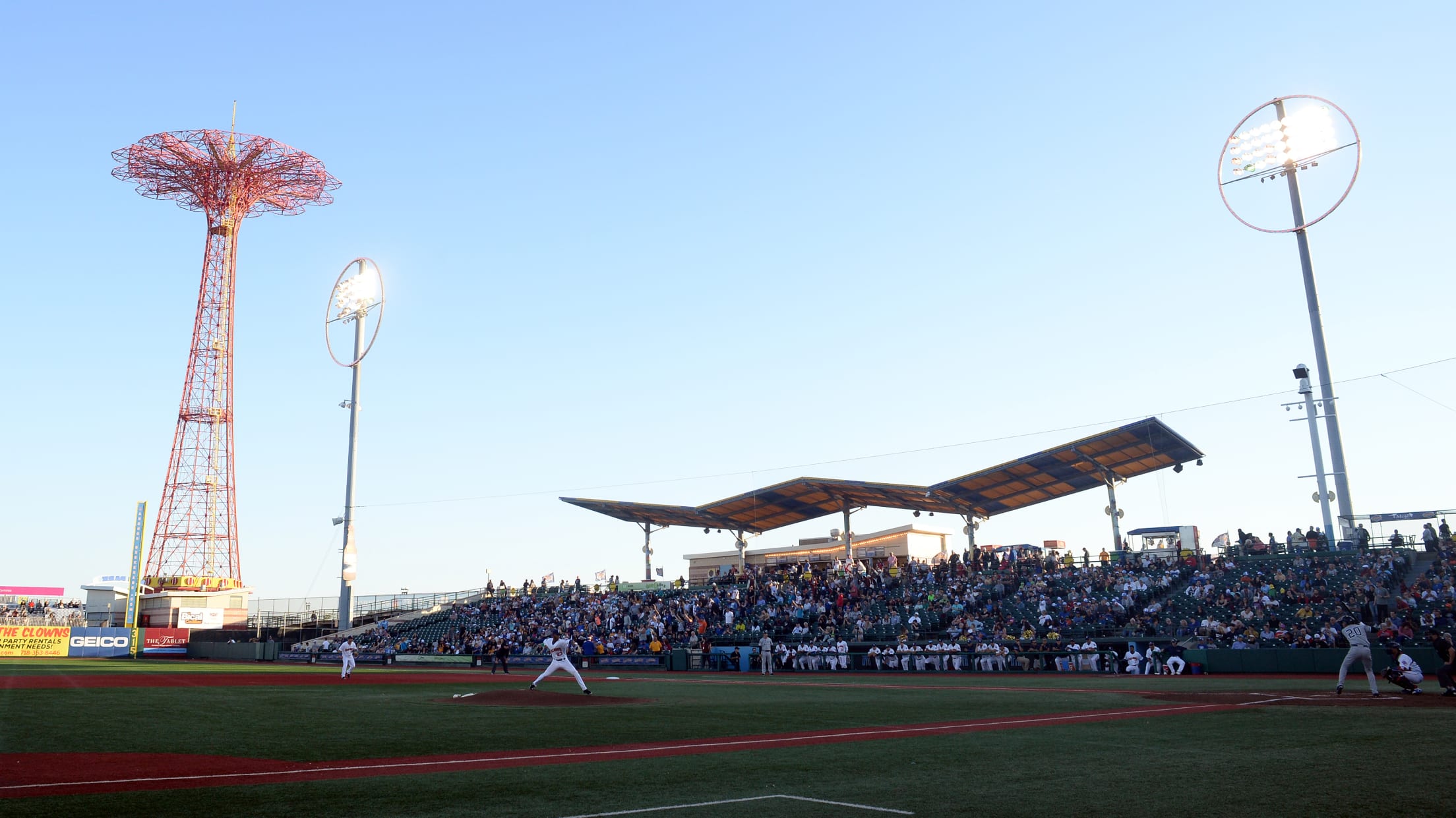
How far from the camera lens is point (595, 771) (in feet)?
30.7

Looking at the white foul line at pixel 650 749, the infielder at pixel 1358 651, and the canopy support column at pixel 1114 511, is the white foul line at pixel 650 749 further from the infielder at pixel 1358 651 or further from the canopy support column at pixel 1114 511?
the canopy support column at pixel 1114 511

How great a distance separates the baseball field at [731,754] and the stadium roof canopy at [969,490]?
778 inches

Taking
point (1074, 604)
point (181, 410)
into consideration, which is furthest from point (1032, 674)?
point (181, 410)

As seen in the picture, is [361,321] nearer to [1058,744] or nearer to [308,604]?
[308,604]

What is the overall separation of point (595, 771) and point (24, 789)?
4855 mm

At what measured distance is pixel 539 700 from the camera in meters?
19.9

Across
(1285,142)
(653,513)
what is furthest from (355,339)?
(1285,142)

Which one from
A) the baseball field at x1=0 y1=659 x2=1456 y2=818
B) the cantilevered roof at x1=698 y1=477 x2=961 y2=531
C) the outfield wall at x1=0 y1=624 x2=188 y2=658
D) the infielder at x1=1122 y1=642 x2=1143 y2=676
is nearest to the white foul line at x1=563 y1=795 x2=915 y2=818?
the baseball field at x1=0 y1=659 x2=1456 y2=818

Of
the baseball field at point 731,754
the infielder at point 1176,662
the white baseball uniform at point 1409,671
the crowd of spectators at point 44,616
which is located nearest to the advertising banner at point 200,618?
the crowd of spectators at point 44,616

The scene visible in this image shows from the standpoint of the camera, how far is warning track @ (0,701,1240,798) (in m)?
8.52

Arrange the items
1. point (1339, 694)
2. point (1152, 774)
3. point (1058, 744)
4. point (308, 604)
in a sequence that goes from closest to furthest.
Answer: point (1152, 774) → point (1058, 744) → point (1339, 694) → point (308, 604)

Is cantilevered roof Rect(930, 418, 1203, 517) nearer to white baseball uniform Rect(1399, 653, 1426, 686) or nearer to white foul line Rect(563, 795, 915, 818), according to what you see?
white baseball uniform Rect(1399, 653, 1426, 686)

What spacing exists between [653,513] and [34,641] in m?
38.2

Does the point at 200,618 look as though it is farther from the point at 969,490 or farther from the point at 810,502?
the point at 969,490
